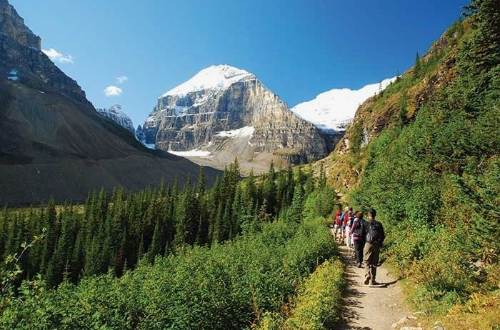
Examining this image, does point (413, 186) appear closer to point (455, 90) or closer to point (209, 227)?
point (455, 90)

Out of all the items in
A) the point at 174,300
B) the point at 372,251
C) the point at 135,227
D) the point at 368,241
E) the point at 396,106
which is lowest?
the point at 135,227

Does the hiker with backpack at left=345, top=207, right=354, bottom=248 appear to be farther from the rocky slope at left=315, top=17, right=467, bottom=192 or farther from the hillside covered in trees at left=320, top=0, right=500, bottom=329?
the rocky slope at left=315, top=17, right=467, bottom=192

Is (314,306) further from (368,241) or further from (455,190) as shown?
(455,190)

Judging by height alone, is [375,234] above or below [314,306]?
above

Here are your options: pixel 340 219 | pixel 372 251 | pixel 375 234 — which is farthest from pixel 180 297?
pixel 340 219

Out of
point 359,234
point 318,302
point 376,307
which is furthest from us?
point 359,234

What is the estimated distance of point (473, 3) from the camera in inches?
1116

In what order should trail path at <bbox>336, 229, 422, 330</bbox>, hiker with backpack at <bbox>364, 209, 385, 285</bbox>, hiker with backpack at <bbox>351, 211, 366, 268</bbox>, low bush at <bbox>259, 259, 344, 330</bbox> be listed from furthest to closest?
hiker with backpack at <bbox>351, 211, 366, 268</bbox>
hiker with backpack at <bbox>364, 209, 385, 285</bbox>
trail path at <bbox>336, 229, 422, 330</bbox>
low bush at <bbox>259, 259, 344, 330</bbox>

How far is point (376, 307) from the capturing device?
14062mm

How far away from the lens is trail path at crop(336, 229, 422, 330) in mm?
12188

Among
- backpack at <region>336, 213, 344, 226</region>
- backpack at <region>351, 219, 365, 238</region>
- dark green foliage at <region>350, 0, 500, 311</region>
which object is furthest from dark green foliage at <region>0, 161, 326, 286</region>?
backpack at <region>351, 219, 365, 238</region>

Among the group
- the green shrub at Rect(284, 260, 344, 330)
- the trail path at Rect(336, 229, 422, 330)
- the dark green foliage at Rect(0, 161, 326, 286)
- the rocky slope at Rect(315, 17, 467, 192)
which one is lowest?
the dark green foliage at Rect(0, 161, 326, 286)

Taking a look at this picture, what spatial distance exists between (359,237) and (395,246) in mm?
2272

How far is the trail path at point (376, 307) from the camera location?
12.2m
